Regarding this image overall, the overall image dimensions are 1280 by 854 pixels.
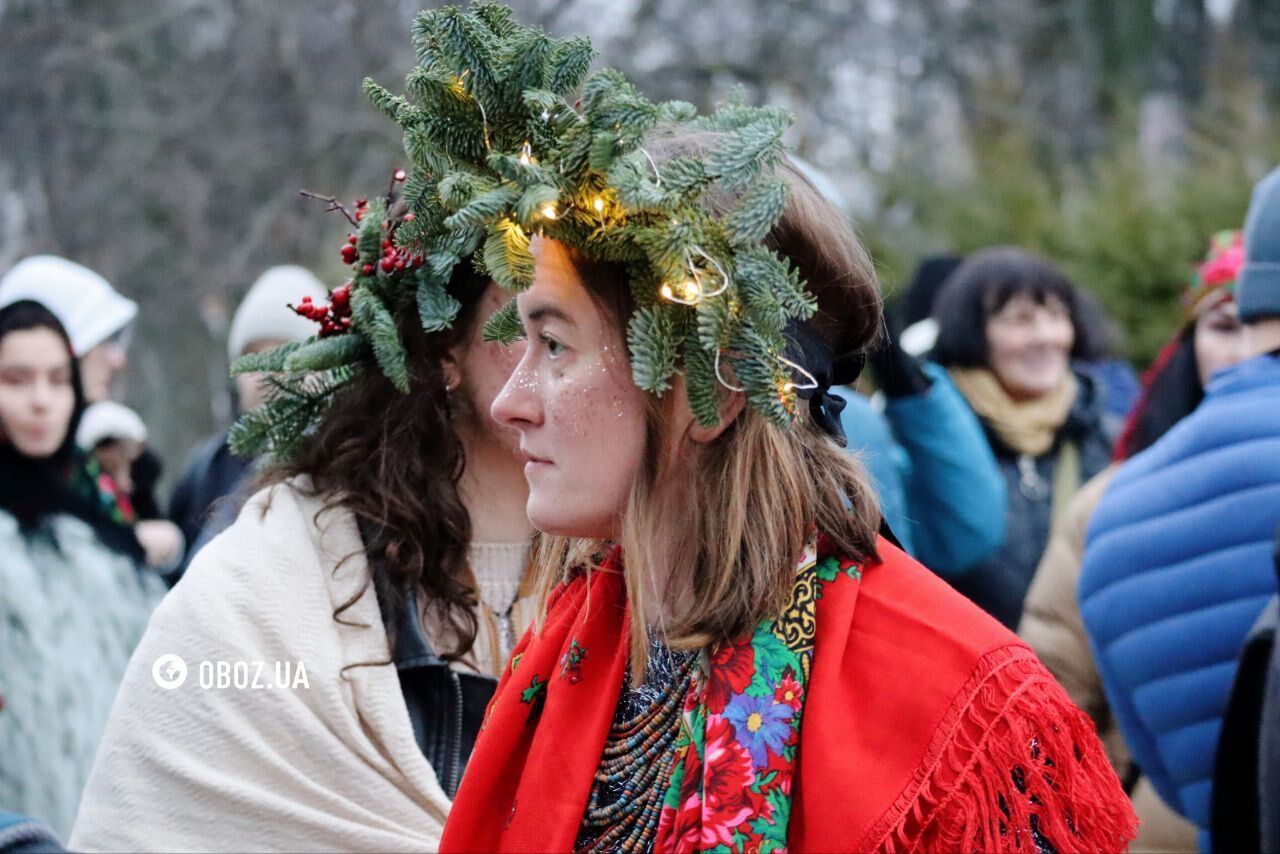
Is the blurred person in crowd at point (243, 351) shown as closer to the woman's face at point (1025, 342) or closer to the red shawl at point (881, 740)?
the woman's face at point (1025, 342)

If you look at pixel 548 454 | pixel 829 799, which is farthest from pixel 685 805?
pixel 548 454

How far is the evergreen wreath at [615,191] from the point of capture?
1.80 meters

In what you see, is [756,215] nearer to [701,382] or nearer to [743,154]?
[743,154]

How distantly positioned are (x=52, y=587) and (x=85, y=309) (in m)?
1.88

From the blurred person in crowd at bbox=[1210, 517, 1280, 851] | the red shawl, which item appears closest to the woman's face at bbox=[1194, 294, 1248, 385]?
the blurred person in crowd at bbox=[1210, 517, 1280, 851]

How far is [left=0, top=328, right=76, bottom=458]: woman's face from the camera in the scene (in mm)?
4340

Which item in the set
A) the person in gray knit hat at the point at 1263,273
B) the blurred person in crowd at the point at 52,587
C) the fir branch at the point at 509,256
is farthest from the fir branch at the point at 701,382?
the blurred person in crowd at the point at 52,587

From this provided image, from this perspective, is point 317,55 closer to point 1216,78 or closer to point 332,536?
point 332,536

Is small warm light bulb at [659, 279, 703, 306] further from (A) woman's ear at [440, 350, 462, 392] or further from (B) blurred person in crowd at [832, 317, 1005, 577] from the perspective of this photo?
(B) blurred person in crowd at [832, 317, 1005, 577]

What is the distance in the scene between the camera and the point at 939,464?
434cm

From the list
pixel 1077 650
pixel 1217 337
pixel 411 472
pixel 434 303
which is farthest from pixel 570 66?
pixel 1217 337

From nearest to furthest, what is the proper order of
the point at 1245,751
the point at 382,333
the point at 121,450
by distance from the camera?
the point at 1245,751 < the point at 382,333 < the point at 121,450

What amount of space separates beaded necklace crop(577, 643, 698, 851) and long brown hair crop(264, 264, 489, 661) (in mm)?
711

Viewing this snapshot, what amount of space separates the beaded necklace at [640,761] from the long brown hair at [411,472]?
711mm
